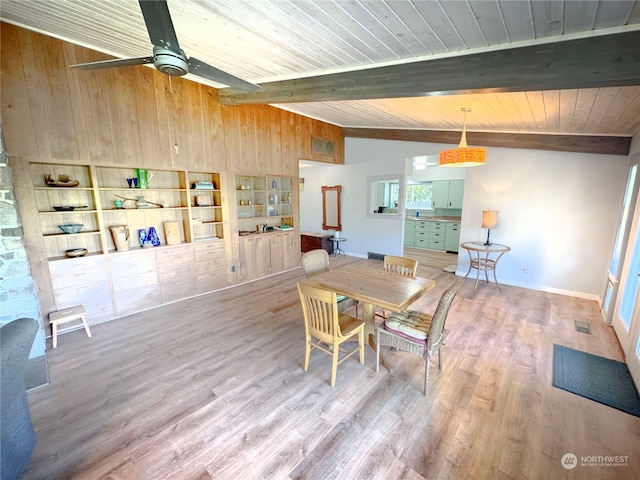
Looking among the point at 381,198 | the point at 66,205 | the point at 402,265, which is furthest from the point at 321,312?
the point at 381,198

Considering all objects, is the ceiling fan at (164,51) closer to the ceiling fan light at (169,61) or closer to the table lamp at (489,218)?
the ceiling fan light at (169,61)

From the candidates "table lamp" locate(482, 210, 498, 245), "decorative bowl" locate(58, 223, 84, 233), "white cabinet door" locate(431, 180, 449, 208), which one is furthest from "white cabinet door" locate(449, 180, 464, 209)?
"decorative bowl" locate(58, 223, 84, 233)

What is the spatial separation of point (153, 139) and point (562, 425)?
17.3 feet

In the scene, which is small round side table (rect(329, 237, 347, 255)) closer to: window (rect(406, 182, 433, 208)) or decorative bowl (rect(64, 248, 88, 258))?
window (rect(406, 182, 433, 208))

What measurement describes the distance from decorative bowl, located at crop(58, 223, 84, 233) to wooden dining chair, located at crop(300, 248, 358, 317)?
2.82 m

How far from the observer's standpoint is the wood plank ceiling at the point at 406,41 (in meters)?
1.69

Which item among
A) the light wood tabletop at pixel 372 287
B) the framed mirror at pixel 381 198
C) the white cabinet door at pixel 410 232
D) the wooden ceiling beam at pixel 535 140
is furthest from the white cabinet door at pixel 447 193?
the light wood tabletop at pixel 372 287

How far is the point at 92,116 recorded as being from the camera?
3.29 metres

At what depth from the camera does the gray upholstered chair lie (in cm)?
137

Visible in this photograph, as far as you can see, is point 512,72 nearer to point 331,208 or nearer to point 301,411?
point 301,411

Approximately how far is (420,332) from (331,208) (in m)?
5.61

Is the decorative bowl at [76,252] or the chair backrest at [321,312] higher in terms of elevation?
the decorative bowl at [76,252]

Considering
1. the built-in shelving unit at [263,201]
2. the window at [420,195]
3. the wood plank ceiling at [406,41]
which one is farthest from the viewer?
the window at [420,195]

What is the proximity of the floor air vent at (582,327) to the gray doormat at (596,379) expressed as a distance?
2.16 ft
